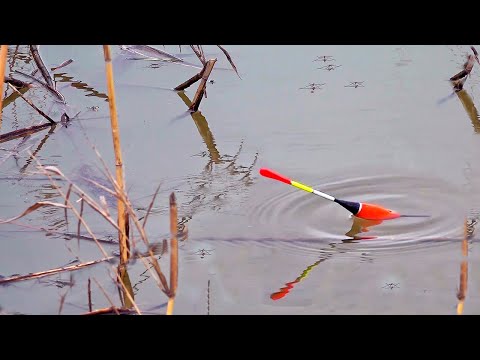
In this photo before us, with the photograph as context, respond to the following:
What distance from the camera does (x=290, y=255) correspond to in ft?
10.1

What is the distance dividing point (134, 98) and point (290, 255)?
178 centimetres

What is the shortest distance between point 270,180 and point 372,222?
1.77 feet

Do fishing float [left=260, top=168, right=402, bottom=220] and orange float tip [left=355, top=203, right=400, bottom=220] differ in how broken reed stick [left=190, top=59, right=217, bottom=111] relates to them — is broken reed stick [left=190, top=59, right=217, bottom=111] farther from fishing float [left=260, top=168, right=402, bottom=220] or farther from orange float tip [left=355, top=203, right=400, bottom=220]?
orange float tip [left=355, top=203, right=400, bottom=220]

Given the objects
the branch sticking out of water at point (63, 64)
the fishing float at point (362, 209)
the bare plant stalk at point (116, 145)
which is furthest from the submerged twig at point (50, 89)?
the bare plant stalk at point (116, 145)

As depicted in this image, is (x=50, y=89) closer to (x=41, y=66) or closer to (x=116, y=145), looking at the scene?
(x=41, y=66)

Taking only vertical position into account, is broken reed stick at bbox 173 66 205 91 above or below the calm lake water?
above

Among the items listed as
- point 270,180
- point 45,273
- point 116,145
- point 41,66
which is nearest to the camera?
point 116,145

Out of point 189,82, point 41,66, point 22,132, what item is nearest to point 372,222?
point 189,82

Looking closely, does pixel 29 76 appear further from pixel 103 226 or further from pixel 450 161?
pixel 450 161

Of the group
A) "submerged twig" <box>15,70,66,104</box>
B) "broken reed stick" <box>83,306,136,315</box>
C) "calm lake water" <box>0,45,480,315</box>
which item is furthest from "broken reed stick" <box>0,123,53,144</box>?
"broken reed stick" <box>83,306,136,315</box>

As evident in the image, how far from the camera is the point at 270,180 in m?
3.69

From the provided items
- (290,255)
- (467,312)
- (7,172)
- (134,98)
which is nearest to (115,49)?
(134,98)

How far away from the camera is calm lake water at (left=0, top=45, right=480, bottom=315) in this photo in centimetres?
288

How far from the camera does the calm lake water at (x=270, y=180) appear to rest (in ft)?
9.46
